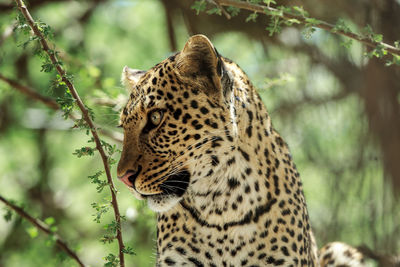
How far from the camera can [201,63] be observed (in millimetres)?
4734

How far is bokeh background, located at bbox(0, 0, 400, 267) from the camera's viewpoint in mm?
6969

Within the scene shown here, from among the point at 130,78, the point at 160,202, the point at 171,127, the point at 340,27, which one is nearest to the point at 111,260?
the point at 160,202

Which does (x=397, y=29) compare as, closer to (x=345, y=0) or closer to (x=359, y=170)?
(x=359, y=170)

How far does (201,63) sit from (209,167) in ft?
2.73

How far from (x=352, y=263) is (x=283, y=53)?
5575mm

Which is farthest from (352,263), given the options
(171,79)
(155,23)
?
(155,23)

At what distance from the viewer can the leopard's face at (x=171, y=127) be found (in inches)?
185

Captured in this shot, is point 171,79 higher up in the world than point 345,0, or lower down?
lower down

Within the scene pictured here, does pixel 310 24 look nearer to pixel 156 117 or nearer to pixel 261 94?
pixel 156 117

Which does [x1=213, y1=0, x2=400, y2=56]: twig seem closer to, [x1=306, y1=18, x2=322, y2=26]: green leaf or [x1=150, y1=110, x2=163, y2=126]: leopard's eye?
[x1=306, y1=18, x2=322, y2=26]: green leaf

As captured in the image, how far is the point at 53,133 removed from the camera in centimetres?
1562

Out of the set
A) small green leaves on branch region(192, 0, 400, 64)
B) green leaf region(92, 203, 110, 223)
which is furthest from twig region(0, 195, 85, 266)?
small green leaves on branch region(192, 0, 400, 64)

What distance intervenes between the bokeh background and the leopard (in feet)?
2.13

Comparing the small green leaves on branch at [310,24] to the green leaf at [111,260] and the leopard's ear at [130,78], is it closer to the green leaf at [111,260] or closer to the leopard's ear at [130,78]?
the leopard's ear at [130,78]
